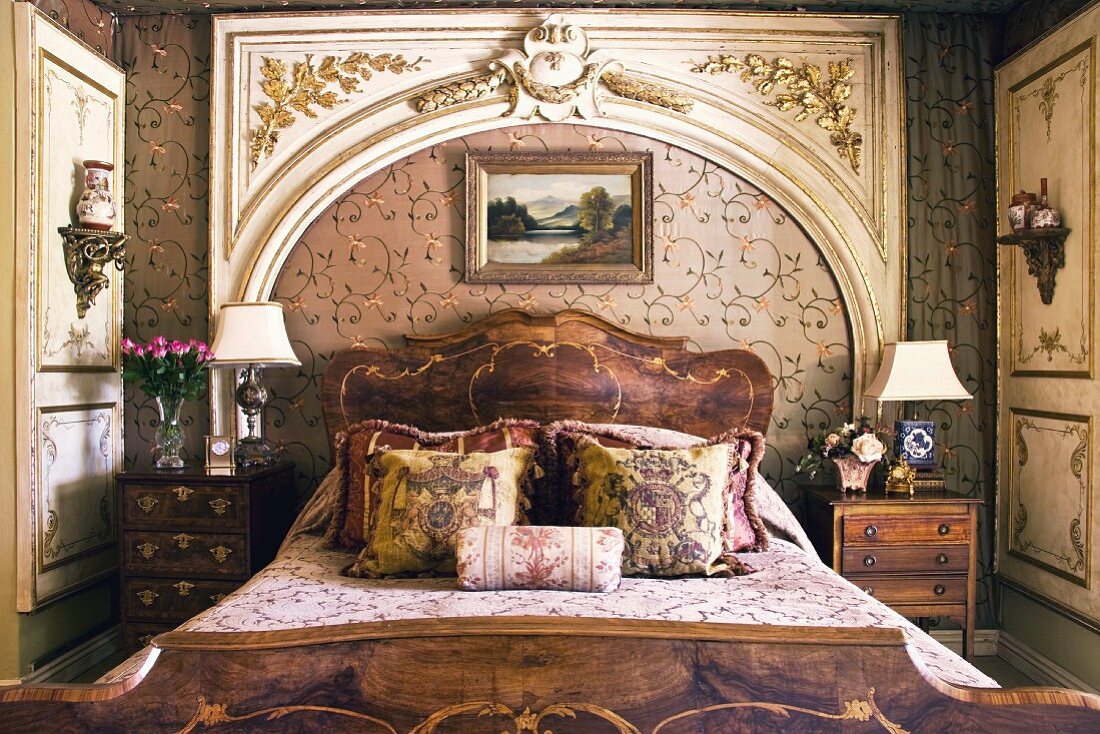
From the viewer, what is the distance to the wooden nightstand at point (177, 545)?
10.3ft

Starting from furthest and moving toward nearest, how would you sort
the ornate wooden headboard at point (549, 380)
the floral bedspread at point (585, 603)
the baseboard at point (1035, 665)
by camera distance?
the ornate wooden headboard at point (549, 380) → the baseboard at point (1035, 665) → the floral bedspread at point (585, 603)

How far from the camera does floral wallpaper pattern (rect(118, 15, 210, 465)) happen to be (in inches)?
143

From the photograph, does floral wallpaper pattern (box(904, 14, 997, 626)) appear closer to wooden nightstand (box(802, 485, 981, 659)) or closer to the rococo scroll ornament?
wooden nightstand (box(802, 485, 981, 659))

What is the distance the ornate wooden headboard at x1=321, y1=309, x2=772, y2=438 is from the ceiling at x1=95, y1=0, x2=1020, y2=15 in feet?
4.36

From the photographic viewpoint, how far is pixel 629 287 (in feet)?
11.8

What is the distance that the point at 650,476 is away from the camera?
2600 mm

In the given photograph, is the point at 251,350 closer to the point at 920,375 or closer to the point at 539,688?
the point at 539,688

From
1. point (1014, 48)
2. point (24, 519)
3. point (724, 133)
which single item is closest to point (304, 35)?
point (724, 133)

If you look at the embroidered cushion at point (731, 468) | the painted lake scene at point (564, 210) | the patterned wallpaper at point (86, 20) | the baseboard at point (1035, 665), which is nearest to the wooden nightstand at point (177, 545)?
the embroidered cushion at point (731, 468)

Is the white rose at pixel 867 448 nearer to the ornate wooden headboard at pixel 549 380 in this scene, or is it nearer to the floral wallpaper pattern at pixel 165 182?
the ornate wooden headboard at pixel 549 380

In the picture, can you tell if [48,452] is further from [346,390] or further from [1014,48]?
[1014,48]

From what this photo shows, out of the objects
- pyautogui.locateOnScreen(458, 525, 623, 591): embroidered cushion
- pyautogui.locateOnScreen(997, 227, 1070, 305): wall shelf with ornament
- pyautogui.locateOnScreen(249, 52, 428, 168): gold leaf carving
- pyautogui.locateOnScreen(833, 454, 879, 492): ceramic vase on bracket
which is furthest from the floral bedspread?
pyautogui.locateOnScreen(249, 52, 428, 168): gold leaf carving

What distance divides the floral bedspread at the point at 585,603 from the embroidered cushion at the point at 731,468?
0.55 ft

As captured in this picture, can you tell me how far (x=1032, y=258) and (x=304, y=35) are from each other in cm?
316
